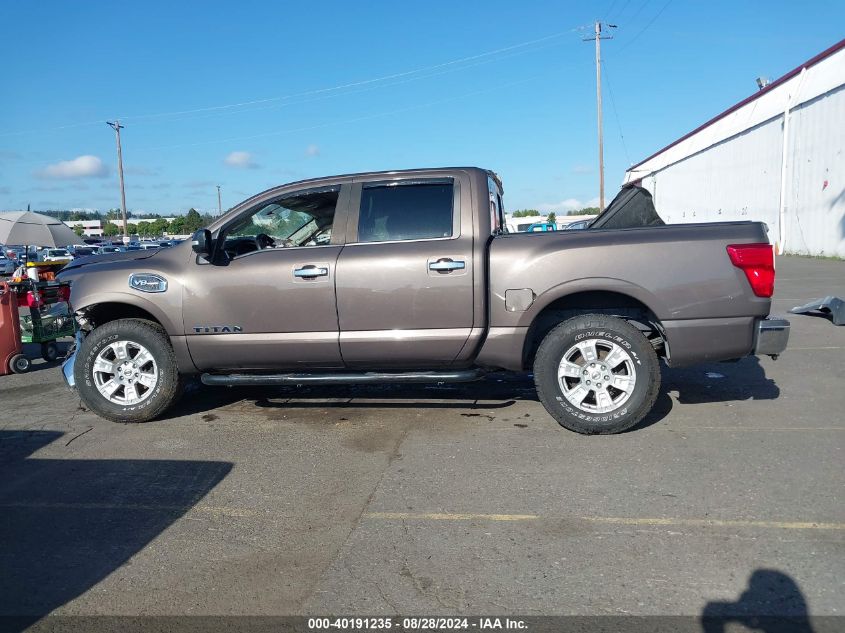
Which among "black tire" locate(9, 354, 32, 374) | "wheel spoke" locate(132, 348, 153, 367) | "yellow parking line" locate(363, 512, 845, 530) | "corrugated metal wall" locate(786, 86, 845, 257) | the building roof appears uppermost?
the building roof

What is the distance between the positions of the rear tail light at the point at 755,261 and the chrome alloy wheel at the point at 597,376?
41.5 inches

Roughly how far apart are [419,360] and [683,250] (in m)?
2.14

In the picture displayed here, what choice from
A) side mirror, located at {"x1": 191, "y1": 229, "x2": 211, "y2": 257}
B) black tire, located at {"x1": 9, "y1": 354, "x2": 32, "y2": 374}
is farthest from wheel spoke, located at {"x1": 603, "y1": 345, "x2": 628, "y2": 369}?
black tire, located at {"x1": 9, "y1": 354, "x2": 32, "y2": 374}

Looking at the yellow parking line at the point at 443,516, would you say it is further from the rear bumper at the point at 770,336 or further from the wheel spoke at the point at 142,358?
the wheel spoke at the point at 142,358

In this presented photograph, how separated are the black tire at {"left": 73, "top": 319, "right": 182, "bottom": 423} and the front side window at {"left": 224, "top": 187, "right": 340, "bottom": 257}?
0.97 metres

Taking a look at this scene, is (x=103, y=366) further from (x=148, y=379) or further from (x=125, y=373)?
(x=148, y=379)

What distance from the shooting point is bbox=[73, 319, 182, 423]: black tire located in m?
5.54

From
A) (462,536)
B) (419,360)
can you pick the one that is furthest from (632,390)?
(462,536)

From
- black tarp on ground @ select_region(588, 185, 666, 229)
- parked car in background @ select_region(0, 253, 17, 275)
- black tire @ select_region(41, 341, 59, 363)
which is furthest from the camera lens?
parked car in background @ select_region(0, 253, 17, 275)

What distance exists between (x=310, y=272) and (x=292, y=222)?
67cm

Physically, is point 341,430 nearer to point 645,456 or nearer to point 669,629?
point 645,456

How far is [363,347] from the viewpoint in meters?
5.22

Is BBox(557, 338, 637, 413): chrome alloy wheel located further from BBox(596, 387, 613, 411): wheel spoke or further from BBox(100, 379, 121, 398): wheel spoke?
BBox(100, 379, 121, 398): wheel spoke

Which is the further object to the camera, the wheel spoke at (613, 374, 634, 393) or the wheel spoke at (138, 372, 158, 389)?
the wheel spoke at (138, 372, 158, 389)
